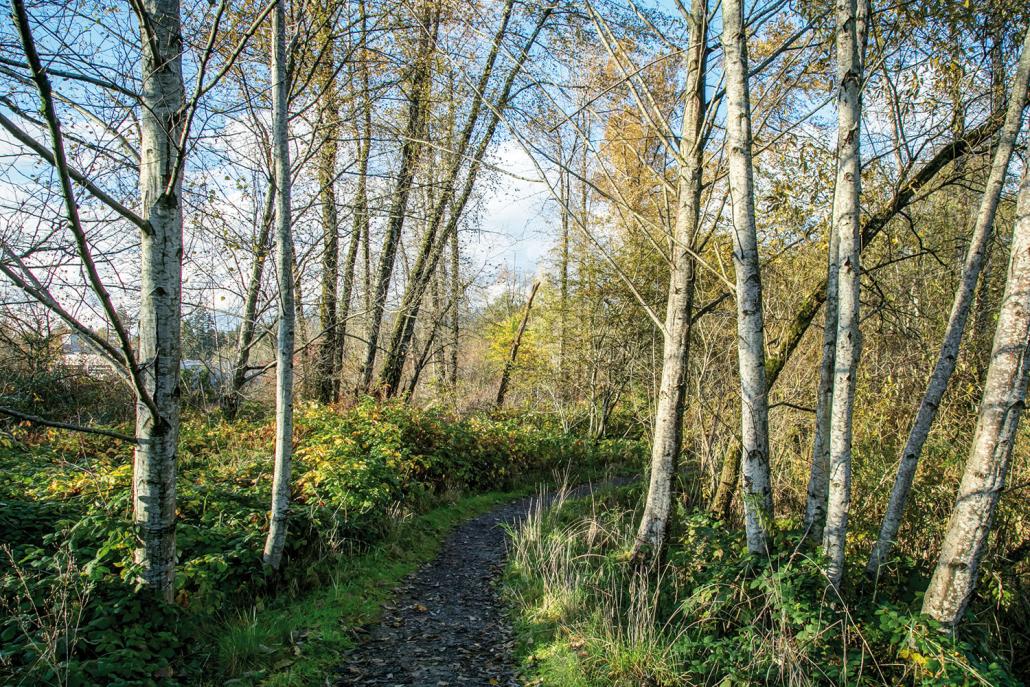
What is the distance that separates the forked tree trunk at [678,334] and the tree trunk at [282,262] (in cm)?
350

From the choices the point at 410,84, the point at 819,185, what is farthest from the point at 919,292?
the point at 410,84

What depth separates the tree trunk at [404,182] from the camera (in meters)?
10.4

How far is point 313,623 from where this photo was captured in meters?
4.84

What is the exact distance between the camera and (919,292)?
32.6ft

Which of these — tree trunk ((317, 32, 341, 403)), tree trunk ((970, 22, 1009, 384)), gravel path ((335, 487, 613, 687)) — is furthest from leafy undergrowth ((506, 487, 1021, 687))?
tree trunk ((317, 32, 341, 403))

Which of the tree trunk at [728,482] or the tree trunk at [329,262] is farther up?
the tree trunk at [329,262]

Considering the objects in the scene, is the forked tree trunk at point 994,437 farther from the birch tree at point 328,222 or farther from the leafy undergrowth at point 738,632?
the birch tree at point 328,222

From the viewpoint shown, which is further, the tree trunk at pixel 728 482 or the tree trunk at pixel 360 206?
the tree trunk at pixel 360 206

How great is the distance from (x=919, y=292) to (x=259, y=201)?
10796 millimetres

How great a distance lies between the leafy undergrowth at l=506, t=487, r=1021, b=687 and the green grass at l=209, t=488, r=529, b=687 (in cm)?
148

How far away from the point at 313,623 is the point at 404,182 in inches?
347

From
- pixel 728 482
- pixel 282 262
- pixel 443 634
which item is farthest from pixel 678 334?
pixel 282 262

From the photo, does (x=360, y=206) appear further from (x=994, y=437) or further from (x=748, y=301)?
(x=994, y=437)

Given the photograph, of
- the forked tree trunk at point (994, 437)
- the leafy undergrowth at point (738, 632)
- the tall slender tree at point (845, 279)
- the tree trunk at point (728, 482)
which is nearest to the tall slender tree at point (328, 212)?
the leafy undergrowth at point (738, 632)
